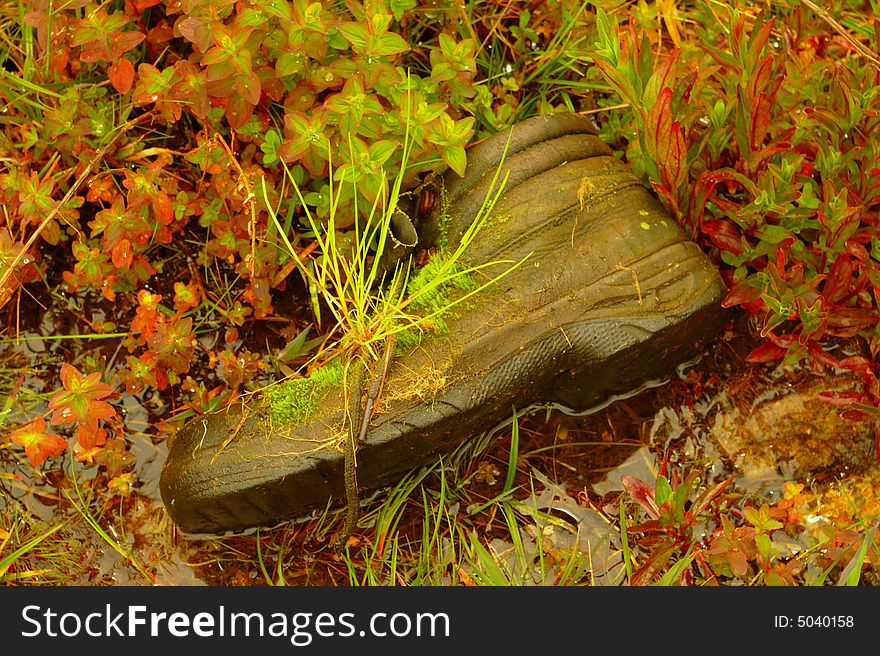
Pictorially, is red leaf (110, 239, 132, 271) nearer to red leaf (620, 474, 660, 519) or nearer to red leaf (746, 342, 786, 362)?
red leaf (620, 474, 660, 519)

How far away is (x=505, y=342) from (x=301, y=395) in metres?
0.71

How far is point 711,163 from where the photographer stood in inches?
127

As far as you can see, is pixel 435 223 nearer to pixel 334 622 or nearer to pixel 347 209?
pixel 347 209

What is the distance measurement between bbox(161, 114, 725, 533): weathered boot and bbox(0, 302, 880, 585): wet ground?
0.49ft

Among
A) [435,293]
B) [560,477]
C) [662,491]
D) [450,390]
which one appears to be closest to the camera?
[662,491]

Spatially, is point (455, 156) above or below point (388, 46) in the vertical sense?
below

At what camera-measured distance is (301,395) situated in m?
3.03

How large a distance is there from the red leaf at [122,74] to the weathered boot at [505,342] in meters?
1.14

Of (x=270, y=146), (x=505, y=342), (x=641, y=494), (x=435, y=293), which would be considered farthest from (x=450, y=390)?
(x=270, y=146)

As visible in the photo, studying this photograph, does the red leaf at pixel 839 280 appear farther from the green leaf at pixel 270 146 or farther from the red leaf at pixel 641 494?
the green leaf at pixel 270 146

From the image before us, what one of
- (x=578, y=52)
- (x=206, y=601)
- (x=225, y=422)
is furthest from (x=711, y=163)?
(x=206, y=601)

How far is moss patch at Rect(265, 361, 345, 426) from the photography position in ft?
9.82

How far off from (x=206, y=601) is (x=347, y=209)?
1426mm

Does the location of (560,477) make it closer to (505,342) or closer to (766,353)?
(505,342)
